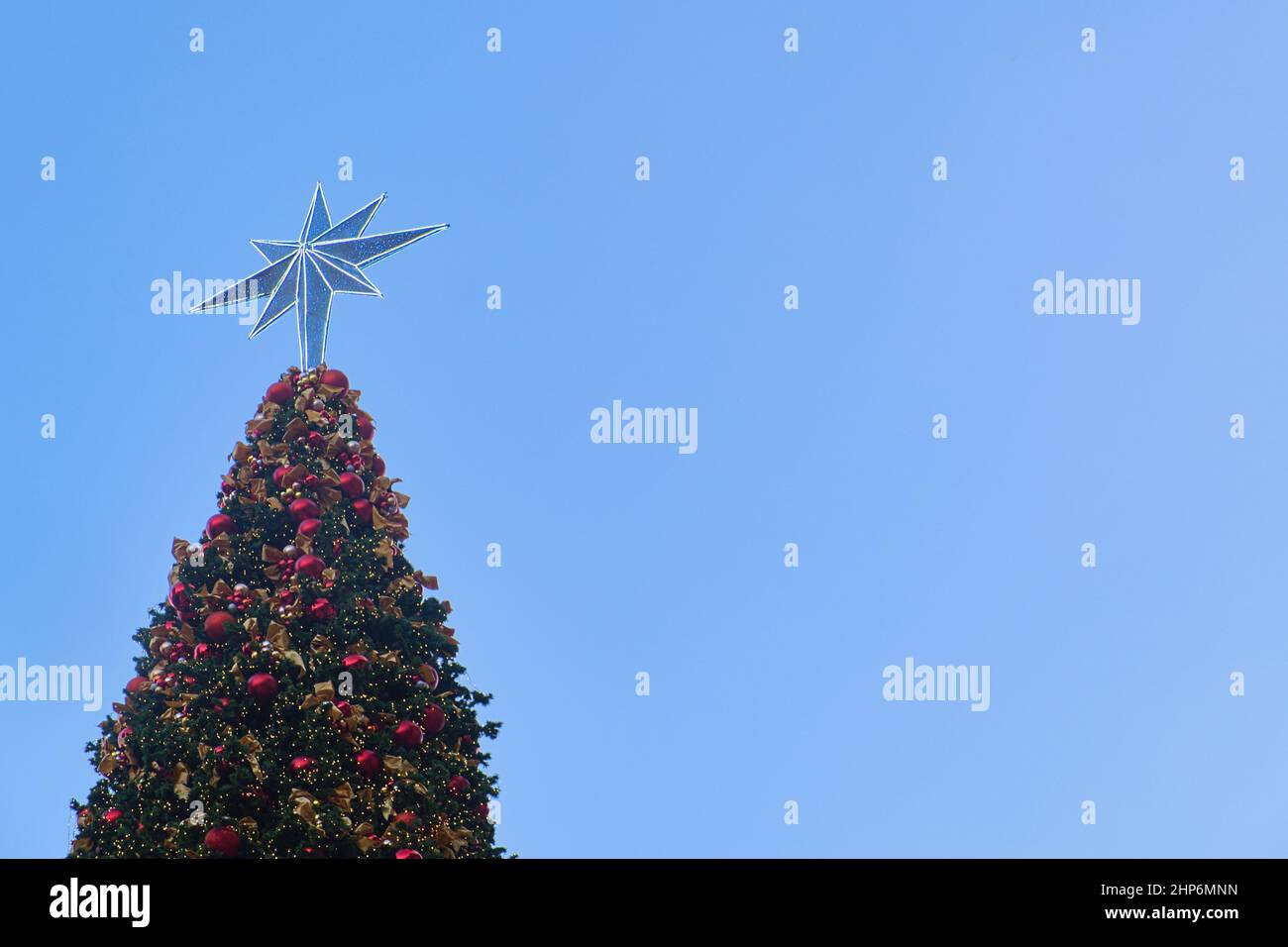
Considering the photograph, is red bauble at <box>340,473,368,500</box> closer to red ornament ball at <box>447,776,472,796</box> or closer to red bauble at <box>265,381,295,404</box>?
red bauble at <box>265,381,295,404</box>

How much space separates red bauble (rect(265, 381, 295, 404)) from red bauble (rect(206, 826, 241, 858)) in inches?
190

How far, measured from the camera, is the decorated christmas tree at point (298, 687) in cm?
1312

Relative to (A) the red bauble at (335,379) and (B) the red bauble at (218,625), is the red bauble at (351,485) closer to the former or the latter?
(A) the red bauble at (335,379)

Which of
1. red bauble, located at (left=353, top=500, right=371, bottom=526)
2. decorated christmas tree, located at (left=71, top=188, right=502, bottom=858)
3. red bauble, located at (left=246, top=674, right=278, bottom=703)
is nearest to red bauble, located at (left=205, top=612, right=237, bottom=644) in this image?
decorated christmas tree, located at (left=71, top=188, right=502, bottom=858)

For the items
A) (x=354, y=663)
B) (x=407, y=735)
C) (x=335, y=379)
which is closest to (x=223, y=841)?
(x=407, y=735)

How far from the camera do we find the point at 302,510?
14656mm

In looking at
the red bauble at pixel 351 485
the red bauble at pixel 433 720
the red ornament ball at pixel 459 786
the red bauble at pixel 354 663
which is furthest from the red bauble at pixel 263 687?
the red bauble at pixel 351 485

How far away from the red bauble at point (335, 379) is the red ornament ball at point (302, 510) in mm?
1596

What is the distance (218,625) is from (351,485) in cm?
205
